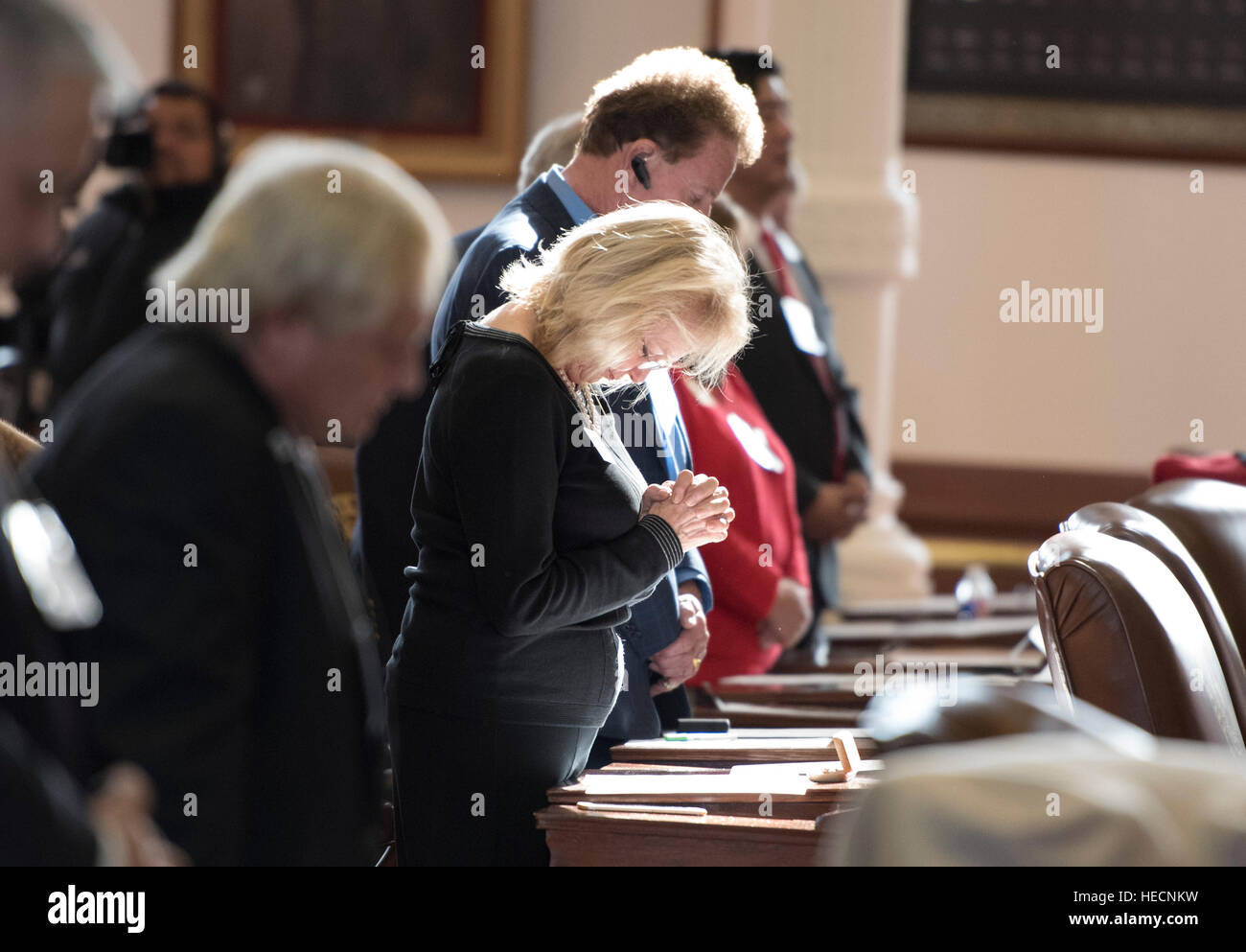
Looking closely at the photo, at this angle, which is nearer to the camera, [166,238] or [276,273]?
[276,273]

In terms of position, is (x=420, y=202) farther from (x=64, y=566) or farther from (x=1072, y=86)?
(x=1072, y=86)

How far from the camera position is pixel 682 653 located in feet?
7.52

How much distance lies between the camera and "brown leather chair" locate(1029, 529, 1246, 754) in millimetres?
2080

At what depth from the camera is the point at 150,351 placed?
1.31 m

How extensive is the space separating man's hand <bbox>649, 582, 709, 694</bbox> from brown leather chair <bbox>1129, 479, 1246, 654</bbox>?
791 millimetres

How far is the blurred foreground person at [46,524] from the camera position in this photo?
112 centimetres

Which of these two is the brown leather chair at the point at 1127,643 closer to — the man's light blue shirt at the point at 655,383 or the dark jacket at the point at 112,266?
the man's light blue shirt at the point at 655,383

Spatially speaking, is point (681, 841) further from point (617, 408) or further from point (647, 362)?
point (617, 408)

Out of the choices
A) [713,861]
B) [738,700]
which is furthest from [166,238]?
[713,861]

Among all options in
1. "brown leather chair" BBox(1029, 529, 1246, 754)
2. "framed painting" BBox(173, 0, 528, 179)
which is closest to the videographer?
"framed painting" BBox(173, 0, 528, 179)

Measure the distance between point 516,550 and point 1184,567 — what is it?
1087 mm

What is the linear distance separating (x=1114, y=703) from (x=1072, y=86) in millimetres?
6312

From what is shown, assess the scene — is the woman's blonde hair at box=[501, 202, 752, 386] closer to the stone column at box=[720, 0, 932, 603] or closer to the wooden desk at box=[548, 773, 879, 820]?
the wooden desk at box=[548, 773, 879, 820]

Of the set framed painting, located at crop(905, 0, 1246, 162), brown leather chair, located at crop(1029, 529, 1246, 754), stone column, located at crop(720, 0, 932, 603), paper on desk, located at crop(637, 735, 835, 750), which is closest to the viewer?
brown leather chair, located at crop(1029, 529, 1246, 754)
